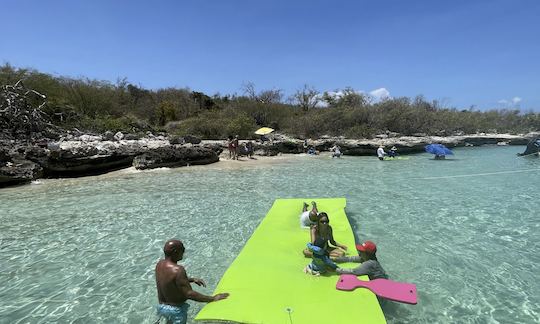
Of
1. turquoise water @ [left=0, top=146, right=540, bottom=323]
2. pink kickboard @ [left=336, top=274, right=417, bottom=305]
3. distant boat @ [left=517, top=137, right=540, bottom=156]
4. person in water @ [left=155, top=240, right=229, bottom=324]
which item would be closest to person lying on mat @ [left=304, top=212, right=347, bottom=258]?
pink kickboard @ [left=336, top=274, right=417, bottom=305]

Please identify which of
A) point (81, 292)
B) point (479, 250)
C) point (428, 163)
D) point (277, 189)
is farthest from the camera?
point (428, 163)

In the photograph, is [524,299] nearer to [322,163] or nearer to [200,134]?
[322,163]

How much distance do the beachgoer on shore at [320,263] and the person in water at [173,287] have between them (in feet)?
5.42

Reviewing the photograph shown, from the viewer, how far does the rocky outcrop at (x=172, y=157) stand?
620 inches

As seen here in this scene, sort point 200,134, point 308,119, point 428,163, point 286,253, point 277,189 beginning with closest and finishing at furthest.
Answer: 1. point 286,253
2. point 277,189
3. point 428,163
4. point 200,134
5. point 308,119

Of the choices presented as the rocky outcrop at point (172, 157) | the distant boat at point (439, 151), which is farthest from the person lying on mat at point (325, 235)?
the distant boat at point (439, 151)

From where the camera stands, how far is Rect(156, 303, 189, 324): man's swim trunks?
11.5 feet

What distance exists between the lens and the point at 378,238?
668 cm

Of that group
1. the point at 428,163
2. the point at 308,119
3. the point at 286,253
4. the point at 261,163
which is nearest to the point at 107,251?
the point at 286,253

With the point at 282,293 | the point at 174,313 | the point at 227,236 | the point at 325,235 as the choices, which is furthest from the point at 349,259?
the point at 227,236

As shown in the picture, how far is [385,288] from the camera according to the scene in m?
4.18

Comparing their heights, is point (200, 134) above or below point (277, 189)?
above

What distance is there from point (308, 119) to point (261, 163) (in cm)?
1425

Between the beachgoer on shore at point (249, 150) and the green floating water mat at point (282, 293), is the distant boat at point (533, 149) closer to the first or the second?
the beachgoer on shore at point (249, 150)
